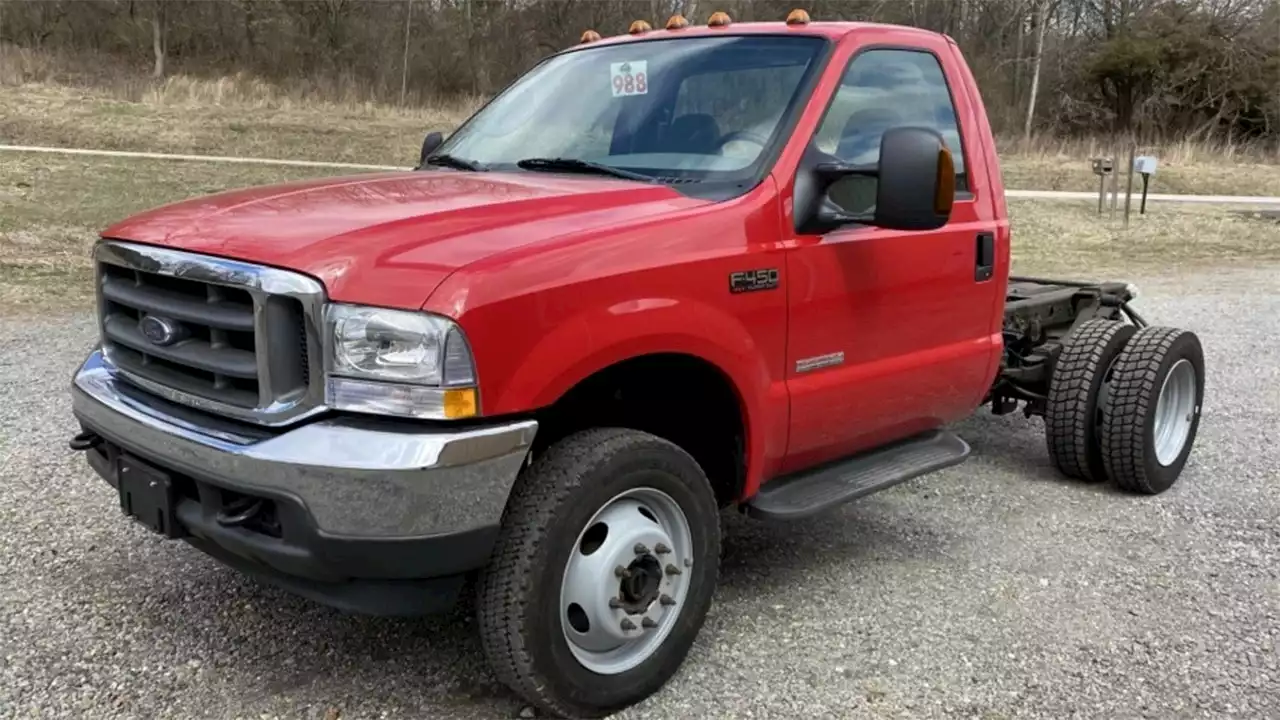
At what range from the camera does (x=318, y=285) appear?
2627mm

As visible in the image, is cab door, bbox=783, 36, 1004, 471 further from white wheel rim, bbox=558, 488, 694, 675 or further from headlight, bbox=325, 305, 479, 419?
headlight, bbox=325, 305, 479, 419

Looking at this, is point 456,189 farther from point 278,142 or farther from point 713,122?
point 278,142

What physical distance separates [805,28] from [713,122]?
0.57 metres

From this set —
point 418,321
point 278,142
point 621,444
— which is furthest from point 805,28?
point 278,142

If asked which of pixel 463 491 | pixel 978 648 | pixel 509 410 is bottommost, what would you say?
pixel 978 648

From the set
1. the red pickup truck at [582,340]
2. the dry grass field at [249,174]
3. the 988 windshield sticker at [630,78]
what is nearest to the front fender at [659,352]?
the red pickup truck at [582,340]

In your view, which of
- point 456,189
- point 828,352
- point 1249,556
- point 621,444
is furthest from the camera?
point 1249,556

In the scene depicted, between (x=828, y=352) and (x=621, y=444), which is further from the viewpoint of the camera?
(x=828, y=352)

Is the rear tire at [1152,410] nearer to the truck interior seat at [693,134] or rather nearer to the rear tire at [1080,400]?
the rear tire at [1080,400]

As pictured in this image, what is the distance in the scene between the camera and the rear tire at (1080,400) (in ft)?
17.0

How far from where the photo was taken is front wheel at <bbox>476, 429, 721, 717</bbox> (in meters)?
2.88

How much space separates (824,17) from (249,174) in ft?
79.3

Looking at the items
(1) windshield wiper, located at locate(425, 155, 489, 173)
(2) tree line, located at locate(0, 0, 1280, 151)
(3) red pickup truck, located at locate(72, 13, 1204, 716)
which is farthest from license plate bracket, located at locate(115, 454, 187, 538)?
(2) tree line, located at locate(0, 0, 1280, 151)

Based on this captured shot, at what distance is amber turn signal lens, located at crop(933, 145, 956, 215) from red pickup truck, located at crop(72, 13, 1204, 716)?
0.05 feet
